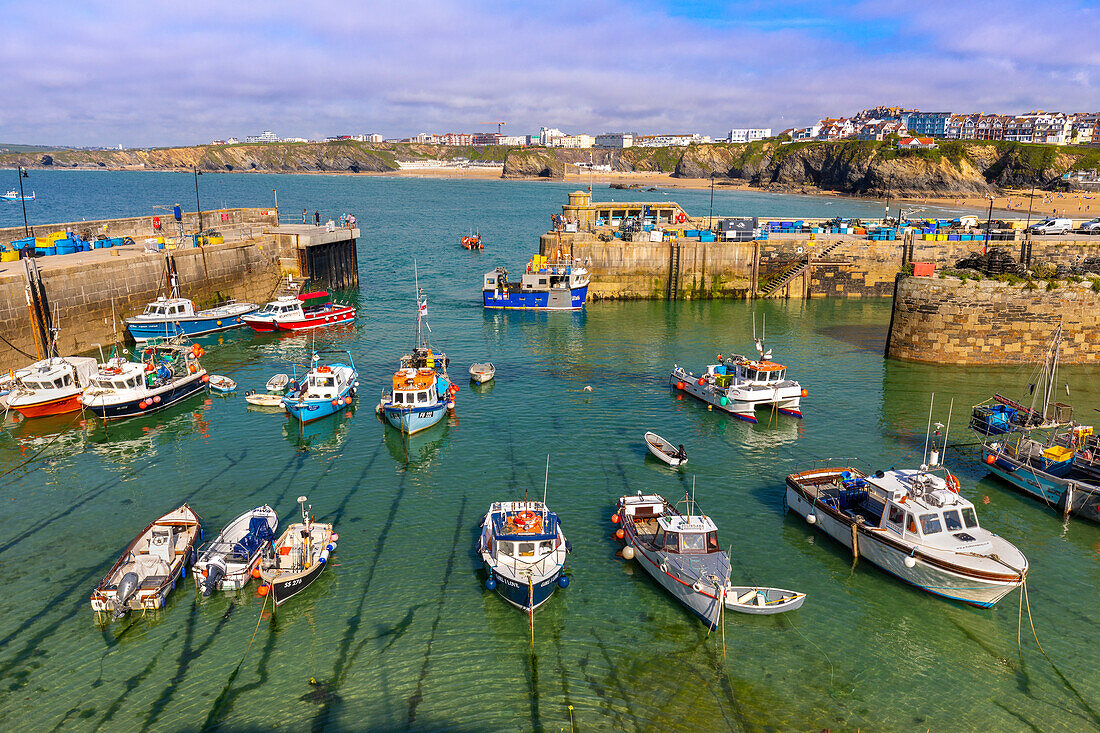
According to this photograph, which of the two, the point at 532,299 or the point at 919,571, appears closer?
the point at 919,571

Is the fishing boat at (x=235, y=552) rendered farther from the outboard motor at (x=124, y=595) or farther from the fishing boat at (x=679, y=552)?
the fishing boat at (x=679, y=552)

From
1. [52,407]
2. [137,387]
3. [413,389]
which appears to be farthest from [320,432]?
[52,407]

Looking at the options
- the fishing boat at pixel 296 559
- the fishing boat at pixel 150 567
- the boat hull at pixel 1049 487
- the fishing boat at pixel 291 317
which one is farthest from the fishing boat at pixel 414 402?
the boat hull at pixel 1049 487

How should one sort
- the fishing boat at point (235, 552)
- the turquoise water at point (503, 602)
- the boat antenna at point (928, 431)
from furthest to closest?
1. the boat antenna at point (928, 431)
2. the fishing boat at point (235, 552)
3. the turquoise water at point (503, 602)

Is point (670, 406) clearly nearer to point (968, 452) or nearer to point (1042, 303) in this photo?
point (968, 452)

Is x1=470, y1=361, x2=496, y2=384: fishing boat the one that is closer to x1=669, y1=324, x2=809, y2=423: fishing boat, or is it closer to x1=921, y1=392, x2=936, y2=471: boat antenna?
x1=669, y1=324, x2=809, y2=423: fishing boat

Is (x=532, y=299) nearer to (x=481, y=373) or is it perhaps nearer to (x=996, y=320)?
(x=481, y=373)

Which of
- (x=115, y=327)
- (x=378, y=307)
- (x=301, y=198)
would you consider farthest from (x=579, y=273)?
(x=301, y=198)
